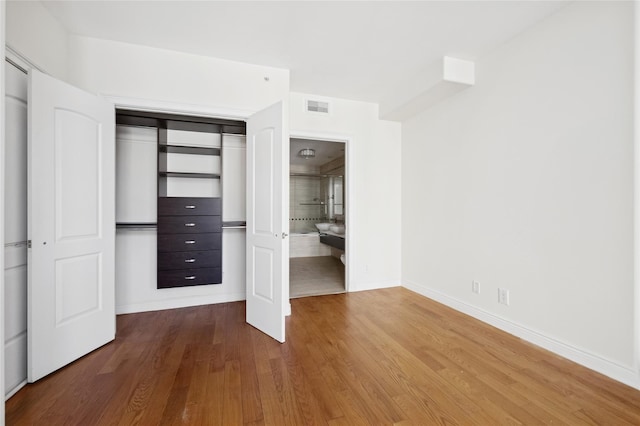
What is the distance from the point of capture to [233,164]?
354 centimetres

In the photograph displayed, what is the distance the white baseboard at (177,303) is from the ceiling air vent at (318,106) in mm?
2608

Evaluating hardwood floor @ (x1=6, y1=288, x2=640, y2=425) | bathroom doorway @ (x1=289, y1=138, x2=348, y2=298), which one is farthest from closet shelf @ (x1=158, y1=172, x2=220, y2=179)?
bathroom doorway @ (x1=289, y1=138, x2=348, y2=298)

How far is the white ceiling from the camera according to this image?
2115 millimetres

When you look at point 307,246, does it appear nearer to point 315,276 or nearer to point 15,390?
point 315,276

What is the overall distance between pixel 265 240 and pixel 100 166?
150cm

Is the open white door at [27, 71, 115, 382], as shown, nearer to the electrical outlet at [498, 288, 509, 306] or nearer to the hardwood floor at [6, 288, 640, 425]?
the hardwood floor at [6, 288, 640, 425]

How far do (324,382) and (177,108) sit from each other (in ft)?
9.05

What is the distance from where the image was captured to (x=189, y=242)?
310cm

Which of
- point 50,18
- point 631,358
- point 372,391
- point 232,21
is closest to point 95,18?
point 50,18

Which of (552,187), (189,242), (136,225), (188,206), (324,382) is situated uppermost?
(552,187)

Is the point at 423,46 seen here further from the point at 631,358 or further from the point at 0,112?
the point at 0,112

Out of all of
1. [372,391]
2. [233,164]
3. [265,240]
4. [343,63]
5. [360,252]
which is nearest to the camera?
[372,391]

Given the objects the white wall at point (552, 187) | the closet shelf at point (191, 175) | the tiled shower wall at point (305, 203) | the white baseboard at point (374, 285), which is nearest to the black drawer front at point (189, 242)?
the closet shelf at point (191, 175)

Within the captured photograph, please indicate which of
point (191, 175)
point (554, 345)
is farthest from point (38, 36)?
point (554, 345)
